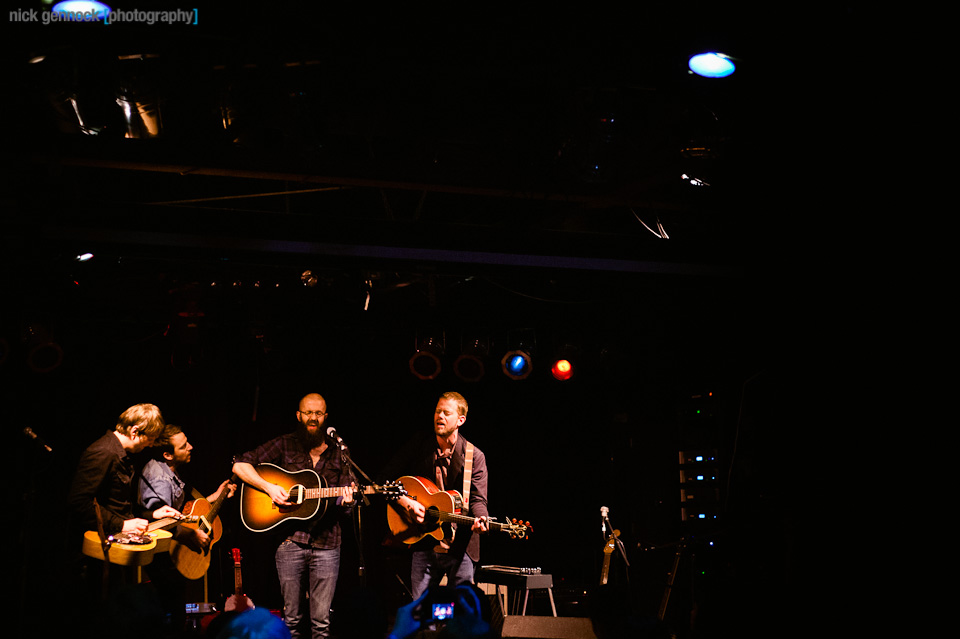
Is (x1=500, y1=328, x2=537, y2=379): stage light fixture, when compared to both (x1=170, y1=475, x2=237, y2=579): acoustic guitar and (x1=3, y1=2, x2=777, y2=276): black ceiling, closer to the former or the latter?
(x1=3, y1=2, x2=777, y2=276): black ceiling

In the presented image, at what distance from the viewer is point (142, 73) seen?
393cm

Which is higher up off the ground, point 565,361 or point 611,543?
point 565,361

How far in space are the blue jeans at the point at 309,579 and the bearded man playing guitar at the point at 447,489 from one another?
0.67 metres

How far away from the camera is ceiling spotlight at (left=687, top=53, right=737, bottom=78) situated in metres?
4.14

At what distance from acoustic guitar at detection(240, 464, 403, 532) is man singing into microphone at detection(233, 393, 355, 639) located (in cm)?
6

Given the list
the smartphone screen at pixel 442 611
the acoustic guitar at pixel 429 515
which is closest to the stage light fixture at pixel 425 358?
the acoustic guitar at pixel 429 515

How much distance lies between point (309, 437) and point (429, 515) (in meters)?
1.34

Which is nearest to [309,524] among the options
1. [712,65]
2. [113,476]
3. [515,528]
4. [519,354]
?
[113,476]

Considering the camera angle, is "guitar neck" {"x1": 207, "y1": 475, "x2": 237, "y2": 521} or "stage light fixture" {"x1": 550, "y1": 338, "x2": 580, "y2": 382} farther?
"stage light fixture" {"x1": 550, "y1": 338, "x2": 580, "y2": 382}

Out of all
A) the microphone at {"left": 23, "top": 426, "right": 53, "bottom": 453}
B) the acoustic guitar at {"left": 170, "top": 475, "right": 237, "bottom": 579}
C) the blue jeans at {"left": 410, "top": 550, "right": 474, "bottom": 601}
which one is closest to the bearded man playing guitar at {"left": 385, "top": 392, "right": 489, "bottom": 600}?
the blue jeans at {"left": 410, "top": 550, "right": 474, "bottom": 601}

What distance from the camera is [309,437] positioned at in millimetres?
7281

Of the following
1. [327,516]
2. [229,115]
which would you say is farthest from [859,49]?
[327,516]

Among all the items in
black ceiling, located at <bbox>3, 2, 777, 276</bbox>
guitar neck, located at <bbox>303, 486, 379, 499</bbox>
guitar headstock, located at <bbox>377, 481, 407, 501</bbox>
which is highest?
black ceiling, located at <bbox>3, 2, 777, 276</bbox>

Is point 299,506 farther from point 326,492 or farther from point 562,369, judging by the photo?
point 562,369
